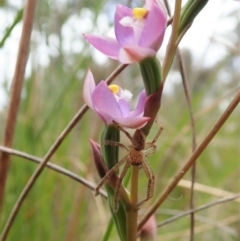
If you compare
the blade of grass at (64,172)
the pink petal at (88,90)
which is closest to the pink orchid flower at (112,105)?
the pink petal at (88,90)

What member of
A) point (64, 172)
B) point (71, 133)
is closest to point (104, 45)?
point (64, 172)

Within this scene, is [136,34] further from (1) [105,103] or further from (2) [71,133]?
A: (2) [71,133]

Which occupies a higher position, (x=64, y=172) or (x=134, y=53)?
(x=134, y=53)

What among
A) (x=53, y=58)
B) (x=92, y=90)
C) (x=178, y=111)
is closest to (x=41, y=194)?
(x=53, y=58)

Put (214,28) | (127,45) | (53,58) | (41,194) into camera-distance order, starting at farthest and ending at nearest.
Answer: (53,58)
(214,28)
(41,194)
(127,45)

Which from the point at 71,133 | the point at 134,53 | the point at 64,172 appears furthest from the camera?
the point at 71,133

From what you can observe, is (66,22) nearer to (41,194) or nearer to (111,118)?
(41,194)

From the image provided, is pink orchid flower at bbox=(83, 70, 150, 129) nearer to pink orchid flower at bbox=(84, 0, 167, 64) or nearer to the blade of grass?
pink orchid flower at bbox=(84, 0, 167, 64)

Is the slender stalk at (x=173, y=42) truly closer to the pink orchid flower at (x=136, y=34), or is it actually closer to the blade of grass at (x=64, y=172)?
the pink orchid flower at (x=136, y=34)
